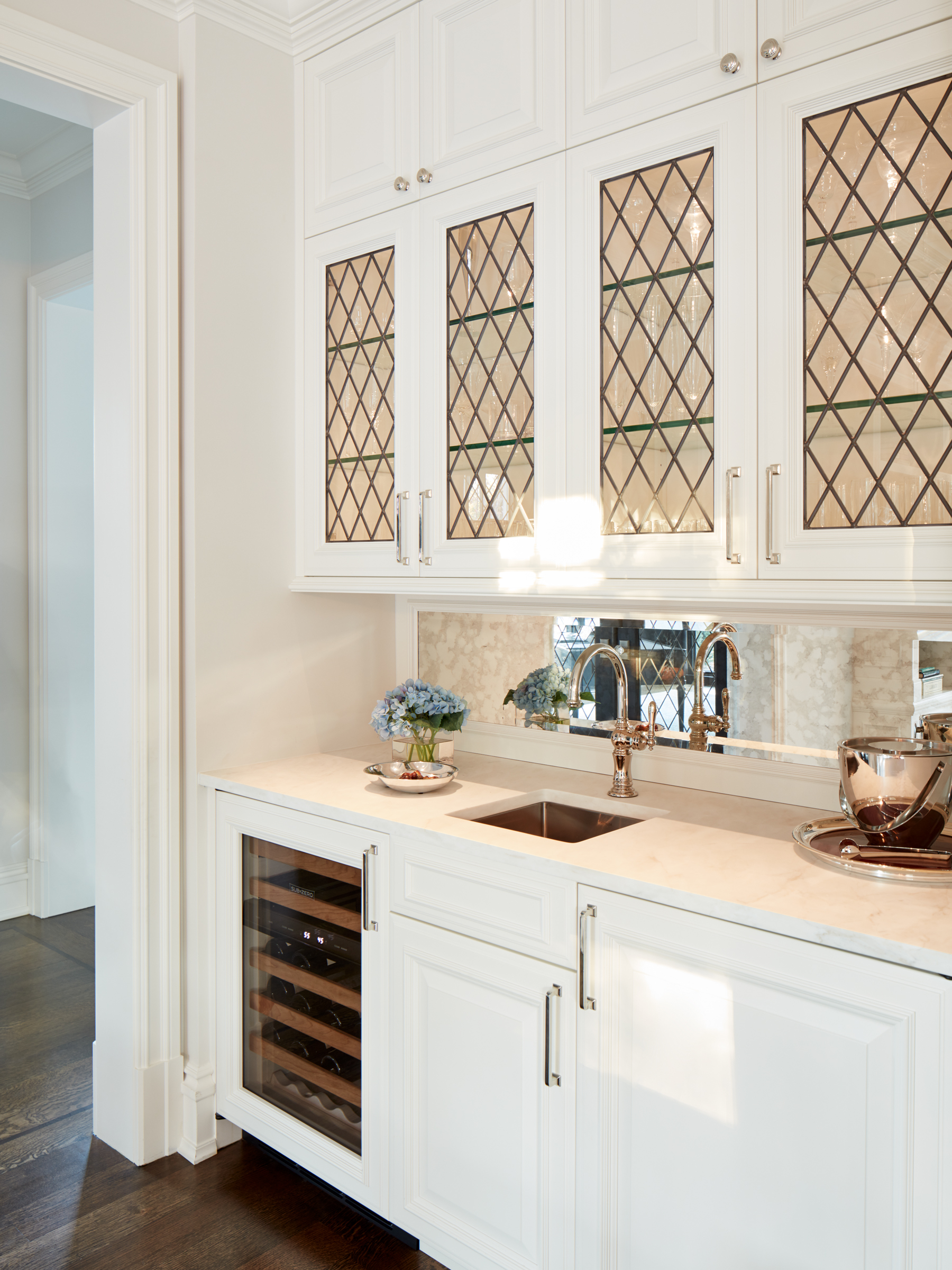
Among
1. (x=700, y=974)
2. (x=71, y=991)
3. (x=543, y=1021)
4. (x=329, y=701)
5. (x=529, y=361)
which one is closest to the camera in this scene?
(x=700, y=974)

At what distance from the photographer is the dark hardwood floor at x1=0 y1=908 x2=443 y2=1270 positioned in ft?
6.46

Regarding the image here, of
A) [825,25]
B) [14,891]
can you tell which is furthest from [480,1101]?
[14,891]

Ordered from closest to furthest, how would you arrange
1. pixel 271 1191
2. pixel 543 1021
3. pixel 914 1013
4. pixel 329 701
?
1. pixel 914 1013
2. pixel 543 1021
3. pixel 271 1191
4. pixel 329 701

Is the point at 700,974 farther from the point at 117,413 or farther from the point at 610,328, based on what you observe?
the point at 117,413

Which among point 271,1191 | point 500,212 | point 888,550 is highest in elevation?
point 500,212

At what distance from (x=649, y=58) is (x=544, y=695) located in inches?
55.7

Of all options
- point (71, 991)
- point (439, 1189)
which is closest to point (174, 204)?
point (439, 1189)

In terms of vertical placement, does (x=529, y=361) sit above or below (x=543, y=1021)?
above

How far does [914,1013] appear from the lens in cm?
127

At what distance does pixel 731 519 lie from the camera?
1679mm

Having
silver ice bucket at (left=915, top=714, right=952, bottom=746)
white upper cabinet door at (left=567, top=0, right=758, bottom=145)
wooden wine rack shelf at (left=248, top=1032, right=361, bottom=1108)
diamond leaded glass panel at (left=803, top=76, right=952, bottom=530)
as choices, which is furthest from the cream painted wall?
silver ice bucket at (left=915, top=714, right=952, bottom=746)

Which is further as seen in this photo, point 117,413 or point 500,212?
point 117,413

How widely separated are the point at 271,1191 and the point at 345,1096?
1.16 ft

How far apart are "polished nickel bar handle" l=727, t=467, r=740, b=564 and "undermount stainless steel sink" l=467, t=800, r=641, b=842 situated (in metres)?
0.70
